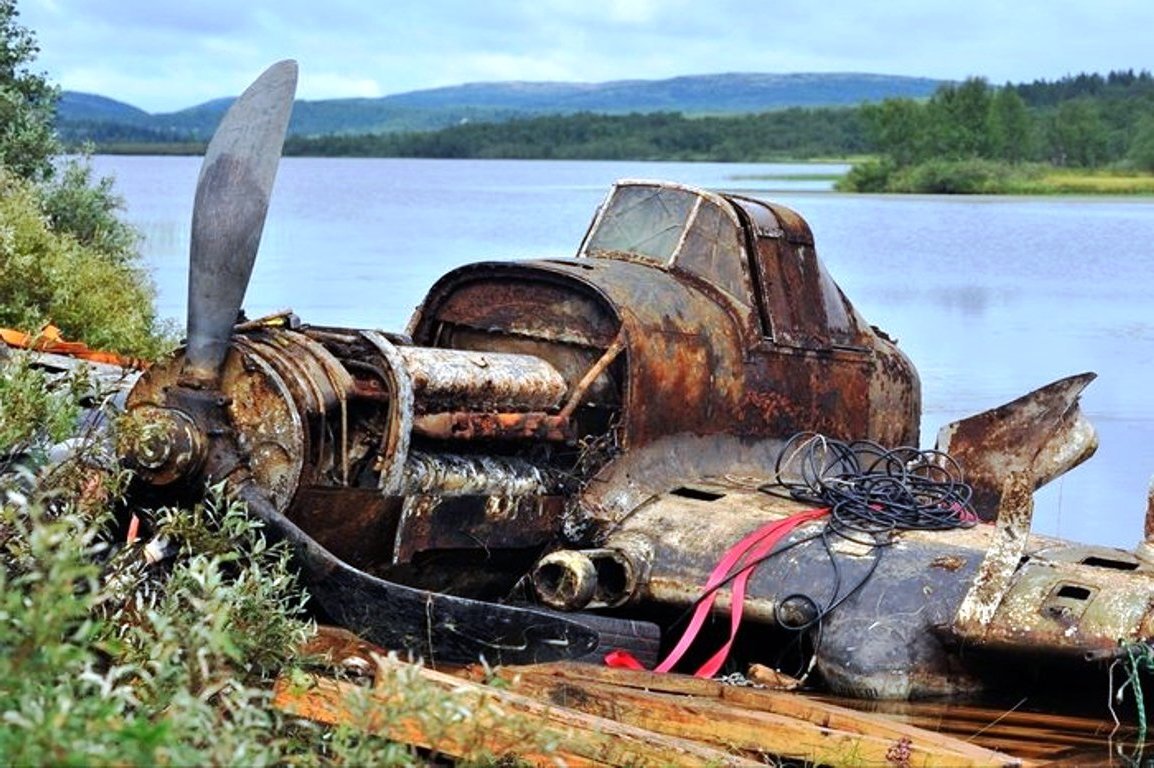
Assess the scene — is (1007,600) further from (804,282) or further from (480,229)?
(480,229)

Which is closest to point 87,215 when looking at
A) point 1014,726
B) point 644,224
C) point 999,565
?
point 644,224

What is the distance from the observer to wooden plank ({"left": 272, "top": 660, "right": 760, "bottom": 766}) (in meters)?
5.75

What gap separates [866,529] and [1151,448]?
11459 mm

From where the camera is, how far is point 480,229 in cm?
5538

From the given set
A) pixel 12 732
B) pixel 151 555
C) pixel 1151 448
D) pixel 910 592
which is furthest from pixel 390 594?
pixel 1151 448

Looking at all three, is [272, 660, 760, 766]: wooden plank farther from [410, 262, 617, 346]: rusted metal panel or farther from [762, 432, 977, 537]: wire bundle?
[410, 262, 617, 346]: rusted metal panel

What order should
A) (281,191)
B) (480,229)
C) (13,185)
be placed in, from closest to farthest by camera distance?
(13,185) < (480,229) < (281,191)

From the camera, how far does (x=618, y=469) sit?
9867 mm

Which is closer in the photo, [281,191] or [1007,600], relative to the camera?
[1007,600]

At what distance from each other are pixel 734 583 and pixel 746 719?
183cm

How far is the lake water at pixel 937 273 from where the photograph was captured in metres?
22.2

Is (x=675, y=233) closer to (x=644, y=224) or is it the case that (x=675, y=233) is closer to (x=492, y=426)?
(x=644, y=224)

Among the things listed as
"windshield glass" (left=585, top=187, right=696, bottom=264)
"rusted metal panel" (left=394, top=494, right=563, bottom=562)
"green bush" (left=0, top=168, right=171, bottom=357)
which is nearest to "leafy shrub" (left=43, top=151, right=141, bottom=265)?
"green bush" (left=0, top=168, right=171, bottom=357)

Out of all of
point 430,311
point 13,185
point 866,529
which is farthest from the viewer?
point 13,185
